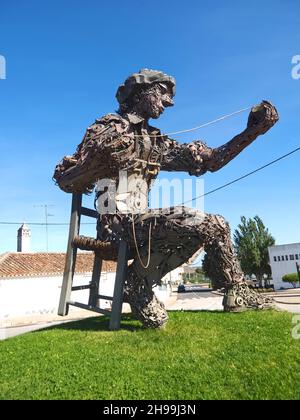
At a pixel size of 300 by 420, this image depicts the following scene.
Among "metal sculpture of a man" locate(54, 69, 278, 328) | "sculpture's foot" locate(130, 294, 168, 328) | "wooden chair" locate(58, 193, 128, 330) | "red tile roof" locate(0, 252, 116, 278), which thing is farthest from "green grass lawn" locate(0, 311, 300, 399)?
"red tile roof" locate(0, 252, 116, 278)

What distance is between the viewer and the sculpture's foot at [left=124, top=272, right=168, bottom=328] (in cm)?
424

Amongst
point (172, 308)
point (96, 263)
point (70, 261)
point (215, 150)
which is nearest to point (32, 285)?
point (172, 308)

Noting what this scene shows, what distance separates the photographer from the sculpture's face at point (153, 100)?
4934 millimetres

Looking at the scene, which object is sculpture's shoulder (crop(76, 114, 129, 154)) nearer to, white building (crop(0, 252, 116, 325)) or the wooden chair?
the wooden chair

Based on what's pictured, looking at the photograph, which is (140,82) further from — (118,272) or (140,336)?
(140,336)

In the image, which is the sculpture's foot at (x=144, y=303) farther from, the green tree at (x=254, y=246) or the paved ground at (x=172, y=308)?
the green tree at (x=254, y=246)

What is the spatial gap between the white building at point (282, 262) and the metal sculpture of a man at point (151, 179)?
1461 inches

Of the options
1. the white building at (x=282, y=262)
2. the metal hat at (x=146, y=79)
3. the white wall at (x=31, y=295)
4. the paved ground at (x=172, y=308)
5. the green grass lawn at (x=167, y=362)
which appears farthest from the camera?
the white building at (x=282, y=262)

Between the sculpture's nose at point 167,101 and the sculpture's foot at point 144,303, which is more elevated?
the sculpture's nose at point 167,101

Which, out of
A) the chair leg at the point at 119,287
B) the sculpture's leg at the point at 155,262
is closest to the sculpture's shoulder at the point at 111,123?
the sculpture's leg at the point at 155,262

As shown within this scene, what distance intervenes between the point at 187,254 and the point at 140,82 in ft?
7.60

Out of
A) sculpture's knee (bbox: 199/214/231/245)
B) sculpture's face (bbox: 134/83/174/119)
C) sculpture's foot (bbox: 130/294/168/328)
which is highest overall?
sculpture's face (bbox: 134/83/174/119)

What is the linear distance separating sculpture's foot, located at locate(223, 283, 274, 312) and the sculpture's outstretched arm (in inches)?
61.3
